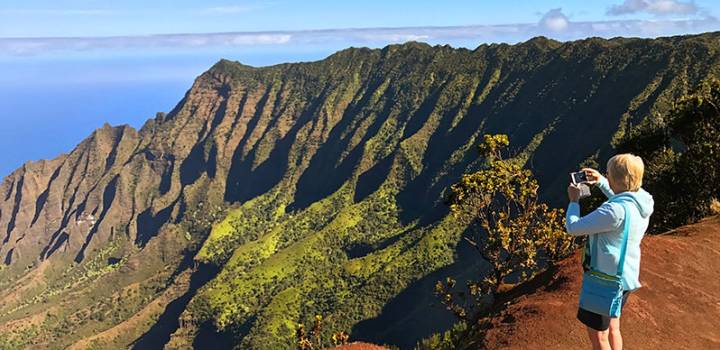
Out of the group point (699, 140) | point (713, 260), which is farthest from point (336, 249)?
point (713, 260)

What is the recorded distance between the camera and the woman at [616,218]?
8672mm

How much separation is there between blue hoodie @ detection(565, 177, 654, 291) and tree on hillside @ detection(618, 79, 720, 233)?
25.0m

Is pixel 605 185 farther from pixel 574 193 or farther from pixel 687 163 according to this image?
pixel 687 163

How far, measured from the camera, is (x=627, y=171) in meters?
8.70

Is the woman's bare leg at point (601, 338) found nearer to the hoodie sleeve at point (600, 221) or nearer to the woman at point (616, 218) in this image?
the woman at point (616, 218)

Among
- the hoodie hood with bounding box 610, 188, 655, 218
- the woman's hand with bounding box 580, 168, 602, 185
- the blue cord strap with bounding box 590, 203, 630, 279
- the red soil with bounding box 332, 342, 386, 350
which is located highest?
the woman's hand with bounding box 580, 168, 602, 185

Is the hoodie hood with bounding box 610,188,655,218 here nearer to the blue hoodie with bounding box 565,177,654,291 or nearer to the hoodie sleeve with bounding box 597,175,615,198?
the blue hoodie with bounding box 565,177,654,291

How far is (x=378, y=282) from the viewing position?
156125mm

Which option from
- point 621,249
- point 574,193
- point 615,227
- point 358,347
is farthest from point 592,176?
point 358,347

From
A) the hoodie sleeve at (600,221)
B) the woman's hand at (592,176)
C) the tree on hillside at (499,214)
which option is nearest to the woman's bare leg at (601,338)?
the hoodie sleeve at (600,221)

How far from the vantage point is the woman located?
8.67m

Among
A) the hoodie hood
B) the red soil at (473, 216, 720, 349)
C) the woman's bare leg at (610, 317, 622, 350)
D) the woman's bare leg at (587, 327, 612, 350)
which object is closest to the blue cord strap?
the hoodie hood

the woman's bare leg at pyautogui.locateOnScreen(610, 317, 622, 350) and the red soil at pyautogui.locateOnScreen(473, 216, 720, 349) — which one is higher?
the woman's bare leg at pyautogui.locateOnScreen(610, 317, 622, 350)

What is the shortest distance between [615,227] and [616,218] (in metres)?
0.22
